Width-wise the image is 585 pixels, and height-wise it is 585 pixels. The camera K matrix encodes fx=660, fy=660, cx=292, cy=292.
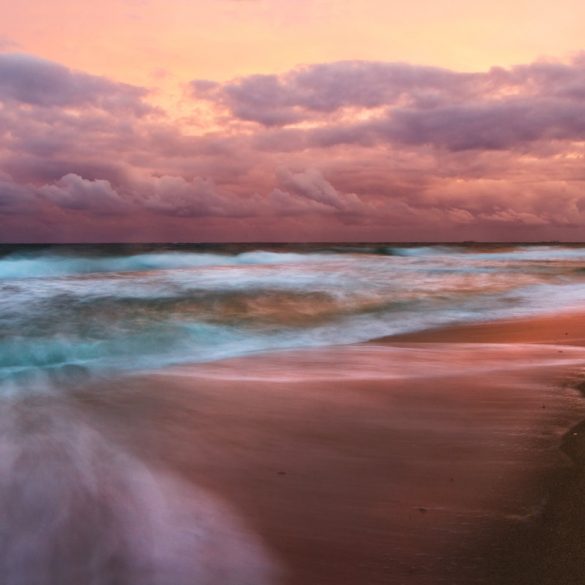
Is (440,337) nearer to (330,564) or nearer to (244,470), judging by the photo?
(244,470)

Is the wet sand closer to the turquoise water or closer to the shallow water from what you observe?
the shallow water

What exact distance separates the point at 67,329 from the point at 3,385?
268cm

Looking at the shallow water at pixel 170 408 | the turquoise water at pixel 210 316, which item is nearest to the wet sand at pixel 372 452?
the shallow water at pixel 170 408

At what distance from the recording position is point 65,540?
7.86 ft

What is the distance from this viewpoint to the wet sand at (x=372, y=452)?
2.16 metres

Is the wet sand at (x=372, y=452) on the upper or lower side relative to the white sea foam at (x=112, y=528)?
upper

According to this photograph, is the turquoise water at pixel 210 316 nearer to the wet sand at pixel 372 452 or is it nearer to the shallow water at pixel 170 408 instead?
the shallow water at pixel 170 408

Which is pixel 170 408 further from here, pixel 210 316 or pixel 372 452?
pixel 210 316

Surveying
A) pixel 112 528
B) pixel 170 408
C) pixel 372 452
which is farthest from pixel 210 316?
pixel 112 528

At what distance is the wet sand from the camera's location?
7.09 ft

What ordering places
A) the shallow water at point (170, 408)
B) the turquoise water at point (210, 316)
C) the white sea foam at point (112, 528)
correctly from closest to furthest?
the white sea foam at point (112, 528) < the shallow water at point (170, 408) < the turquoise water at point (210, 316)

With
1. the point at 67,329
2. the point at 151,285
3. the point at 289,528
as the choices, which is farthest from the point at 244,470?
the point at 151,285

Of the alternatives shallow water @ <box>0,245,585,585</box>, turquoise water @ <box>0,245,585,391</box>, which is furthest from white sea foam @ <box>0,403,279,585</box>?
turquoise water @ <box>0,245,585,391</box>

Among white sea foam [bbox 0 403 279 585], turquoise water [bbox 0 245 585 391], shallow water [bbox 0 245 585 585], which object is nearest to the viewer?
white sea foam [bbox 0 403 279 585]
